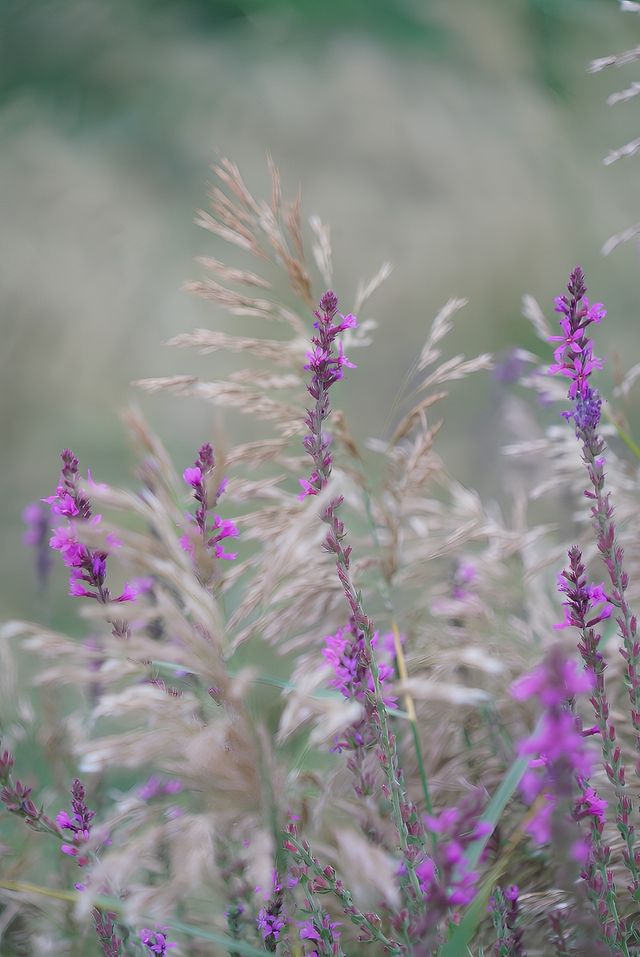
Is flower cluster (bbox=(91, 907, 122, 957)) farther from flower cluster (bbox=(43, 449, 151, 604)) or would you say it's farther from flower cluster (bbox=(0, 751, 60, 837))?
flower cluster (bbox=(43, 449, 151, 604))

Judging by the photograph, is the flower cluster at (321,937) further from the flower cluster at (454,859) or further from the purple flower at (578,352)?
the purple flower at (578,352)

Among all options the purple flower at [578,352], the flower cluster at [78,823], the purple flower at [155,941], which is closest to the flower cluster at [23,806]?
the flower cluster at [78,823]

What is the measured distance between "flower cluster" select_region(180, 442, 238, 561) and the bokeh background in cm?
245

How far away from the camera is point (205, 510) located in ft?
1.71

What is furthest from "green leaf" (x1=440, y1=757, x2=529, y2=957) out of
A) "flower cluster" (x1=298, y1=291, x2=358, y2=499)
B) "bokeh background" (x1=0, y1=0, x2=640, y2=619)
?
"bokeh background" (x1=0, y1=0, x2=640, y2=619)

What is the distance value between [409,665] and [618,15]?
379 cm

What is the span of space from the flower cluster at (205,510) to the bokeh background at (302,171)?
2.45 m

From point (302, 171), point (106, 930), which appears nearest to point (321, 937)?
point (106, 930)

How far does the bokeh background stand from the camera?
3174mm

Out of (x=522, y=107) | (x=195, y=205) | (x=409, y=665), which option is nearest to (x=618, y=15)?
(x=522, y=107)

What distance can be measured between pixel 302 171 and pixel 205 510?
3.14 metres

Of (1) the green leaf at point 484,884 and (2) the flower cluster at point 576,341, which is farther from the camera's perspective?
(2) the flower cluster at point 576,341

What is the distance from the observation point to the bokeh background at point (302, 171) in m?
3.17

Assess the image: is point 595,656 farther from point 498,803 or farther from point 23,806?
point 23,806
